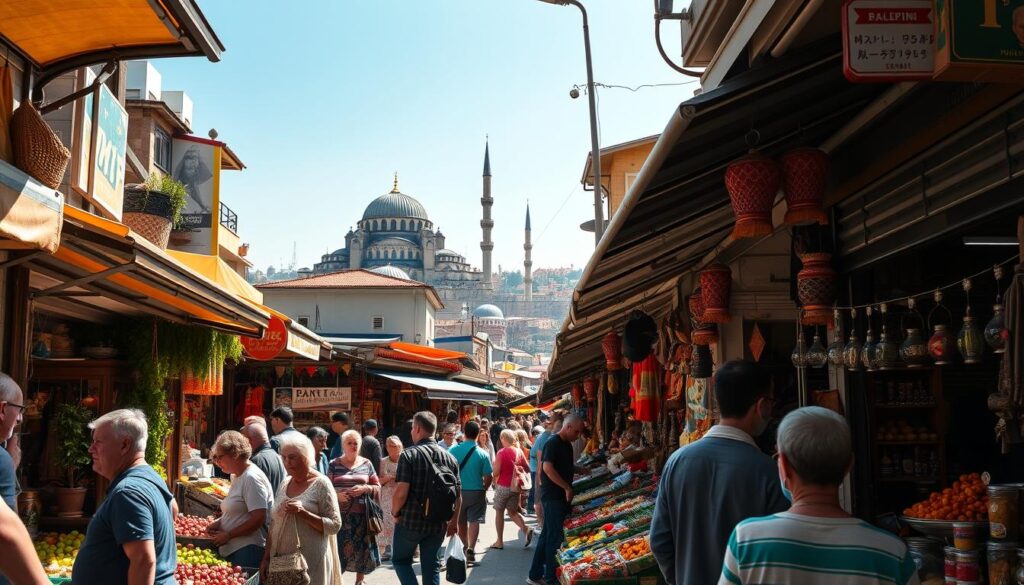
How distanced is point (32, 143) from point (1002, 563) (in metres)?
4.52

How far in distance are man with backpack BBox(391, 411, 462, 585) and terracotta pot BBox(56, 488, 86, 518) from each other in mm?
2306

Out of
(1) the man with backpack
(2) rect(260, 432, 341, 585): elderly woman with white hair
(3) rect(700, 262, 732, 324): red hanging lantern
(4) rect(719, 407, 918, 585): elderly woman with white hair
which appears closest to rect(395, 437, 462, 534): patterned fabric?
(1) the man with backpack

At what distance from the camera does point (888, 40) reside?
8.48 feet

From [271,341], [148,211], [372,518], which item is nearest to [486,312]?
[148,211]

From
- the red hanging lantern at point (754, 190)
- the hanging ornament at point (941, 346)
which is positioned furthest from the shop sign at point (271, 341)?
the hanging ornament at point (941, 346)

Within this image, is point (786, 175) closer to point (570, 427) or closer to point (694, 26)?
point (694, 26)

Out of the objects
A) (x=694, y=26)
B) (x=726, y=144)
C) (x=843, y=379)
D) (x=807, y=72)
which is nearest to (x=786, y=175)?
(x=726, y=144)

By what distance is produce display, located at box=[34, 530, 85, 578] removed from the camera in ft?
17.7

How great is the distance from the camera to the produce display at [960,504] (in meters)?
3.79

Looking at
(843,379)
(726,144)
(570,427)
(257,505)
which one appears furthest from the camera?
(570,427)

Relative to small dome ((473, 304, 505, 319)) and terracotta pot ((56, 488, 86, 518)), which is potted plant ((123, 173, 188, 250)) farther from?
small dome ((473, 304, 505, 319))

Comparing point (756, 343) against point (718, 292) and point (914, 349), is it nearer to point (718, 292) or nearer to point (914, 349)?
point (718, 292)

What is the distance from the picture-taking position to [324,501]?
5.01m

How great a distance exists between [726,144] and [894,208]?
81 centimetres
